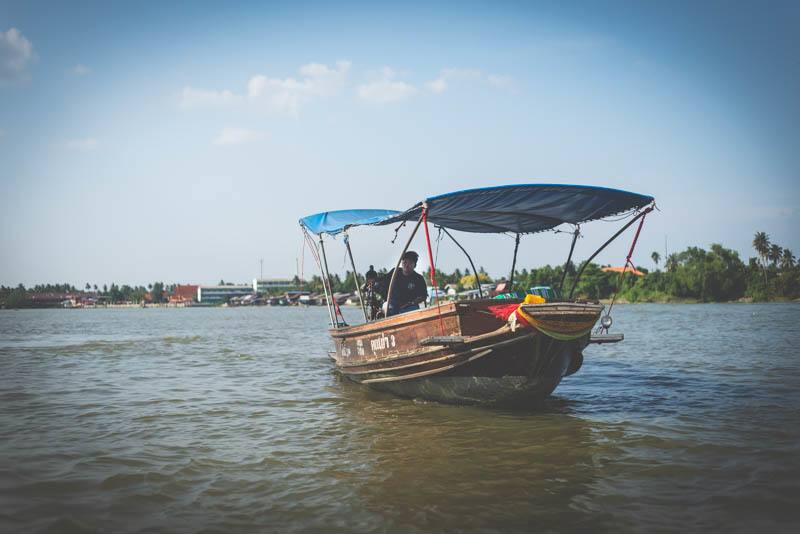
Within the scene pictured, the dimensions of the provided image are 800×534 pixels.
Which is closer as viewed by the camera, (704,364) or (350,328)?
(350,328)

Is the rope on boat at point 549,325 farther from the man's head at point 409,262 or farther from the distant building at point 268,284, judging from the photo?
the distant building at point 268,284

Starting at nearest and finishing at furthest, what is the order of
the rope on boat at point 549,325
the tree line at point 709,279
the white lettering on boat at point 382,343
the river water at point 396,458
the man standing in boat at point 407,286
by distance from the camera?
the river water at point 396,458, the rope on boat at point 549,325, the white lettering on boat at point 382,343, the man standing in boat at point 407,286, the tree line at point 709,279

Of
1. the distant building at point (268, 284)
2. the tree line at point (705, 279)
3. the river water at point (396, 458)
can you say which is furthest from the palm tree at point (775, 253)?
the distant building at point (268, 284)

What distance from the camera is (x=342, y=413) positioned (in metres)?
7.35

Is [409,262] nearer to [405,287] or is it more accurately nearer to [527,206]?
[405,287]

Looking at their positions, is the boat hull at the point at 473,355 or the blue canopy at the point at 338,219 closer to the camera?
the boat hull at the point at 473,355

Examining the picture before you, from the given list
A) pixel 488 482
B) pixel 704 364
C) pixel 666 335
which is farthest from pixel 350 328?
pixel 666 335

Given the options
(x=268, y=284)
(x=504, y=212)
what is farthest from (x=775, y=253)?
(x=268, y=284)

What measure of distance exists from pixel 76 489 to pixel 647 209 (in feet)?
25.0

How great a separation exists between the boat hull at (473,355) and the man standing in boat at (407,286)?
3.40 ft

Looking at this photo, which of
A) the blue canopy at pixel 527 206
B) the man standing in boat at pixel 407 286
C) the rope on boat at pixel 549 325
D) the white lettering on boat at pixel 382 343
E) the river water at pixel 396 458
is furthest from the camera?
the man standing in boat at pixel 407 286

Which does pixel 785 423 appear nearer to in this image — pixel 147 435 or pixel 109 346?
pixel 147 435

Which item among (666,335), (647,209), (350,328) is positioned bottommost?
(666,335)

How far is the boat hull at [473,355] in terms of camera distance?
605 centimetres
